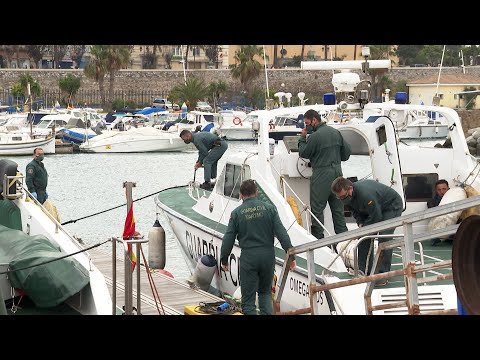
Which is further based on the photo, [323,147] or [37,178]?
[37,178]

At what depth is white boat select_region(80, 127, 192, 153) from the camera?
52531 mm

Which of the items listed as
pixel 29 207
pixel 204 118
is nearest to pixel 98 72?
pixel 204 118

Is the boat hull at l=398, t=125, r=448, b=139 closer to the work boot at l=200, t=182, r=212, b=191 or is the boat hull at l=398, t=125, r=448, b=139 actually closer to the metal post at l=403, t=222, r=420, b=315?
the work boot at l=200, t=182, r=212, b=191

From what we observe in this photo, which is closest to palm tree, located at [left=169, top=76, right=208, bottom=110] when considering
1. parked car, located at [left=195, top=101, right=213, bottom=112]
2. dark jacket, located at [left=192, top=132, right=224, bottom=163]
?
parked car, located at [left=195, top=101, right=213, bottom=112]

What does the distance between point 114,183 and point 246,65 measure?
149 ft

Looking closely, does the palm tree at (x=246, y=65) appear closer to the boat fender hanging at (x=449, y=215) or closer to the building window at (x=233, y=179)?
the building window at (x=233, y=179)

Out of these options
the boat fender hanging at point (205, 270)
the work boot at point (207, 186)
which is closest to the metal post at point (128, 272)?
the boat fender hanging at point (205, 270)

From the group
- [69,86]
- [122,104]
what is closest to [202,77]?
[122,104]

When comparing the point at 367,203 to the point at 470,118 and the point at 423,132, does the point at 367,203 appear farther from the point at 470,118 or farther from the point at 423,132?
the point at 470,118

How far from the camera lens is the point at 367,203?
9.98 metres

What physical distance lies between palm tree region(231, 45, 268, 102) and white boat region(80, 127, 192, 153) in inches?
1173

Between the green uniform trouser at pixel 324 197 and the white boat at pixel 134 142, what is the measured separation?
40.5m

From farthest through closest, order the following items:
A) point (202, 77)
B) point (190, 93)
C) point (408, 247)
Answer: point (202, 77) → point (190, 93) → point (408, 247)
